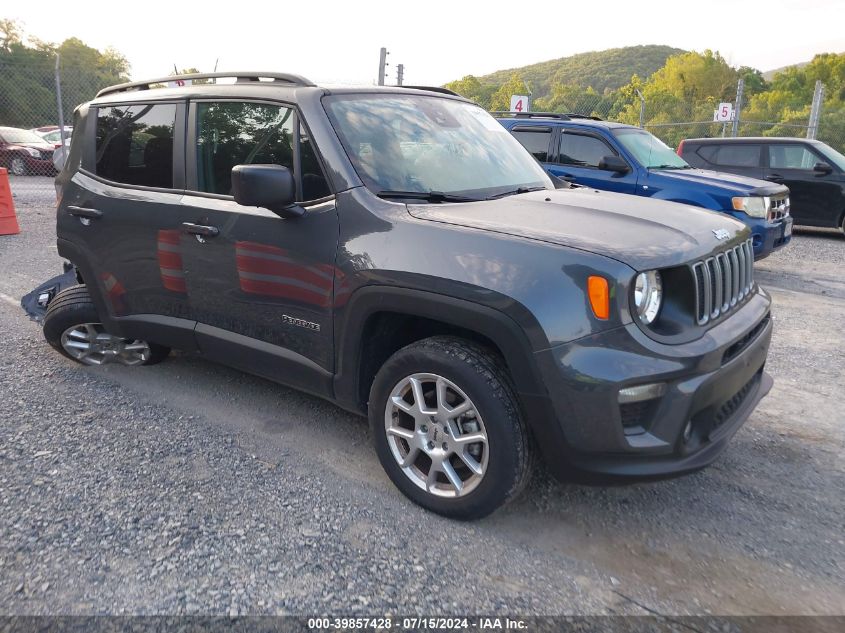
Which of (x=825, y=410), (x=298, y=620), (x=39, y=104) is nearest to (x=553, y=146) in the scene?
(x=825, y=410)

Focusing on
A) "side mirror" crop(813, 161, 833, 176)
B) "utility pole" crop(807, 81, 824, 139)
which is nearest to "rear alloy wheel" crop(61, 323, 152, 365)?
"side mirror" crop(813, 161, 833, 176)

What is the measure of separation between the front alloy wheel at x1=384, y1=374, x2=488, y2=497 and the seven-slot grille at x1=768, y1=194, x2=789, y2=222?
6.36 m

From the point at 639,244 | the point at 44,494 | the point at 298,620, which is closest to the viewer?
the point at 298,620

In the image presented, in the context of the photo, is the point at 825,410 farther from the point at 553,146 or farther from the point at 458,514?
the point at 553,146

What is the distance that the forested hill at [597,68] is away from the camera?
8700 cm

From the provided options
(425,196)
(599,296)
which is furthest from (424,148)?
(599,296)

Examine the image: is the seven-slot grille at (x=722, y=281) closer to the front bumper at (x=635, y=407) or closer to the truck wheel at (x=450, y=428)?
the front bumper at (x=635, y=407)

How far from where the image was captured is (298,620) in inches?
89.7

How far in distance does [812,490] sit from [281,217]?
9.28 feet

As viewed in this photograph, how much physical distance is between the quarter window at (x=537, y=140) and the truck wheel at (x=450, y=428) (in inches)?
253

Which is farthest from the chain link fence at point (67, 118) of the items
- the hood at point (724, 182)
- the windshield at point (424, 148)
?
the windshield at point (424, 148)

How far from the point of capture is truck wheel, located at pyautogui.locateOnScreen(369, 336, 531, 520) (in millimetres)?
2590

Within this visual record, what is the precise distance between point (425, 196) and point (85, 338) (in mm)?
2809

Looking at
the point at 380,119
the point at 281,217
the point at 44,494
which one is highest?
the point at 380,119
